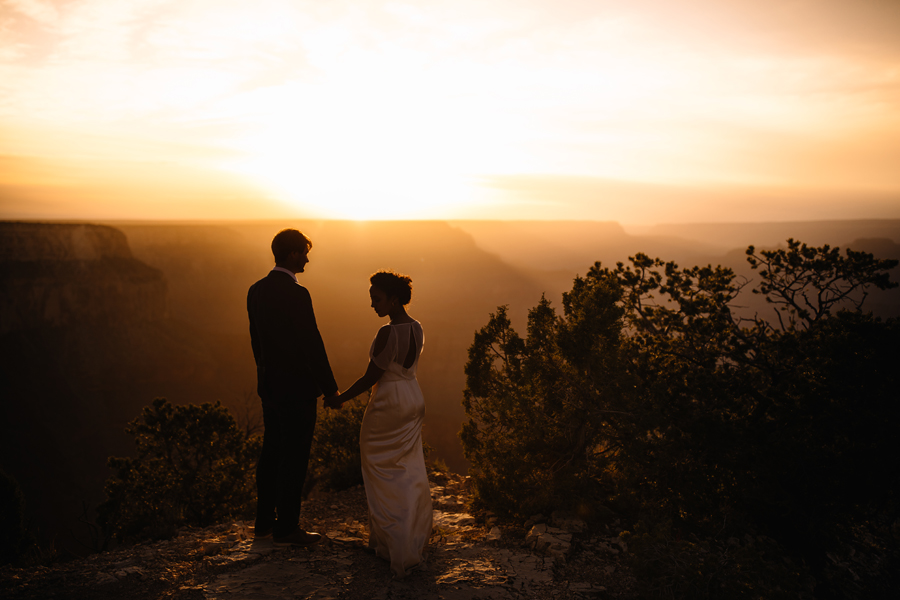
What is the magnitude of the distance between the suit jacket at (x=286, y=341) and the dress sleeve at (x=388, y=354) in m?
0.42

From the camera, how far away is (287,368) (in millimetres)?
4148

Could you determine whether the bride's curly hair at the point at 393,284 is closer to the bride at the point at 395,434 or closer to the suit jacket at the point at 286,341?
the bride at the point at 395,434

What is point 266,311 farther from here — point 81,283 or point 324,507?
point 81,283

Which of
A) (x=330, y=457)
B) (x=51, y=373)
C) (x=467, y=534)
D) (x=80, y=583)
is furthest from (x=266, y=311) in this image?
(x=51, y=373)

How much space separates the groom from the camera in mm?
4090

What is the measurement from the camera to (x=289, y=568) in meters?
4.04

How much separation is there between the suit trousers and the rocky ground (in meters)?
0.36

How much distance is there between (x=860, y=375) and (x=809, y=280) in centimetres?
163

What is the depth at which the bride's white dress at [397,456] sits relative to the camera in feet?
13.3

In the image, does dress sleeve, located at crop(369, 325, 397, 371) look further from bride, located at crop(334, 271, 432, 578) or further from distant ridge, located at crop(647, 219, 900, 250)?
distant ridge, located at crop(647, 219, 900, 250)

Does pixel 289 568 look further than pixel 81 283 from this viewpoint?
No

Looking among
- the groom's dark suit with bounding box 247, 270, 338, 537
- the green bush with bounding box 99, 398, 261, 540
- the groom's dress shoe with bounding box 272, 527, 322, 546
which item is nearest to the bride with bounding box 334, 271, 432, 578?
the groom's dark suit with bounding box 247, 270, 338, 537

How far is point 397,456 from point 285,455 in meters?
0.93

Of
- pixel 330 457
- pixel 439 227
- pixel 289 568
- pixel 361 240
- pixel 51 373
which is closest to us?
pixel 289 568
